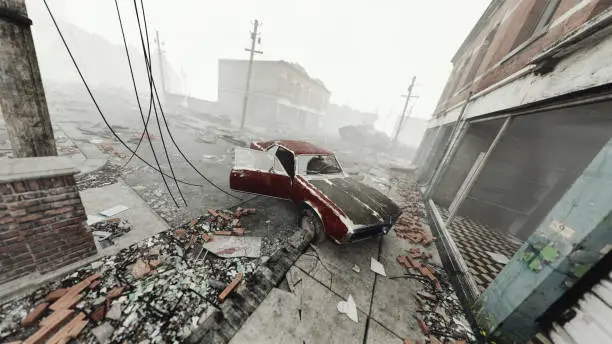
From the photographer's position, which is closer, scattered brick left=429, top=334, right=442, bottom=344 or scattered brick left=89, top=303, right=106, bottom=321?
scattered brick left=89, top=303, right=106, bottom=321

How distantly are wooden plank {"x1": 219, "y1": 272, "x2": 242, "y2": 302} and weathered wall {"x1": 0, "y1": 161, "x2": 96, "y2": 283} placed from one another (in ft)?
6.33

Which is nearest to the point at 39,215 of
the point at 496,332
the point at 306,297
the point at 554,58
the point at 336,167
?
the point at 306,297

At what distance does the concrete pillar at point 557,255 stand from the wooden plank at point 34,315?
211 inches

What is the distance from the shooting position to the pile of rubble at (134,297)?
80.4 inches

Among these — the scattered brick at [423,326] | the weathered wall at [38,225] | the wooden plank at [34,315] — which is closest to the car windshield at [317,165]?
the scattered brick at [423,326]

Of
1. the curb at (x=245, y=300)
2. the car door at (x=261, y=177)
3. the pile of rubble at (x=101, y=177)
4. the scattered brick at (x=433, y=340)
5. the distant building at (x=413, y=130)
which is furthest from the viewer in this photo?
the distant building at (x=413, y=130)

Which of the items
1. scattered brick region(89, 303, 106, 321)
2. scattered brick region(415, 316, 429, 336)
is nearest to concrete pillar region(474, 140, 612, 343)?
scattered brick region(415, 316, 429, 336)

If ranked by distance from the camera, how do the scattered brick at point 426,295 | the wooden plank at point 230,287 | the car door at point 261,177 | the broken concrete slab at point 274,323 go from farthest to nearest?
the car door at point 261,177, the scattered brick at point 426,295, the wooden plank at point 230,287, the broken concrete slab at point 274,323

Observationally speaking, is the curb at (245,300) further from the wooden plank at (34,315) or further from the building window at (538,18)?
the building window at (538,18)

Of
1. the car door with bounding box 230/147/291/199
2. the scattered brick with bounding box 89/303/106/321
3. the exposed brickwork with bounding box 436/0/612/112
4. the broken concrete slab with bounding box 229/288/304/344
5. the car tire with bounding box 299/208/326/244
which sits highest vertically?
the exposed brickwork with bounding box 436/0/612/112

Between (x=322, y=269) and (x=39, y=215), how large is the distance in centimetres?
364

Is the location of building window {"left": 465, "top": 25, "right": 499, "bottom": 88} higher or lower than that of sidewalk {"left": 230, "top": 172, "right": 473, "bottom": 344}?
higher

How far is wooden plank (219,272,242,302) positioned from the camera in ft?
8.71

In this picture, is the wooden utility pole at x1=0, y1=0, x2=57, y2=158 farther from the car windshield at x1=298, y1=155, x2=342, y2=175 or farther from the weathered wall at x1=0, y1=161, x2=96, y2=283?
→ the car windshield at x1=298, y1=155, x2=342, y2=175
